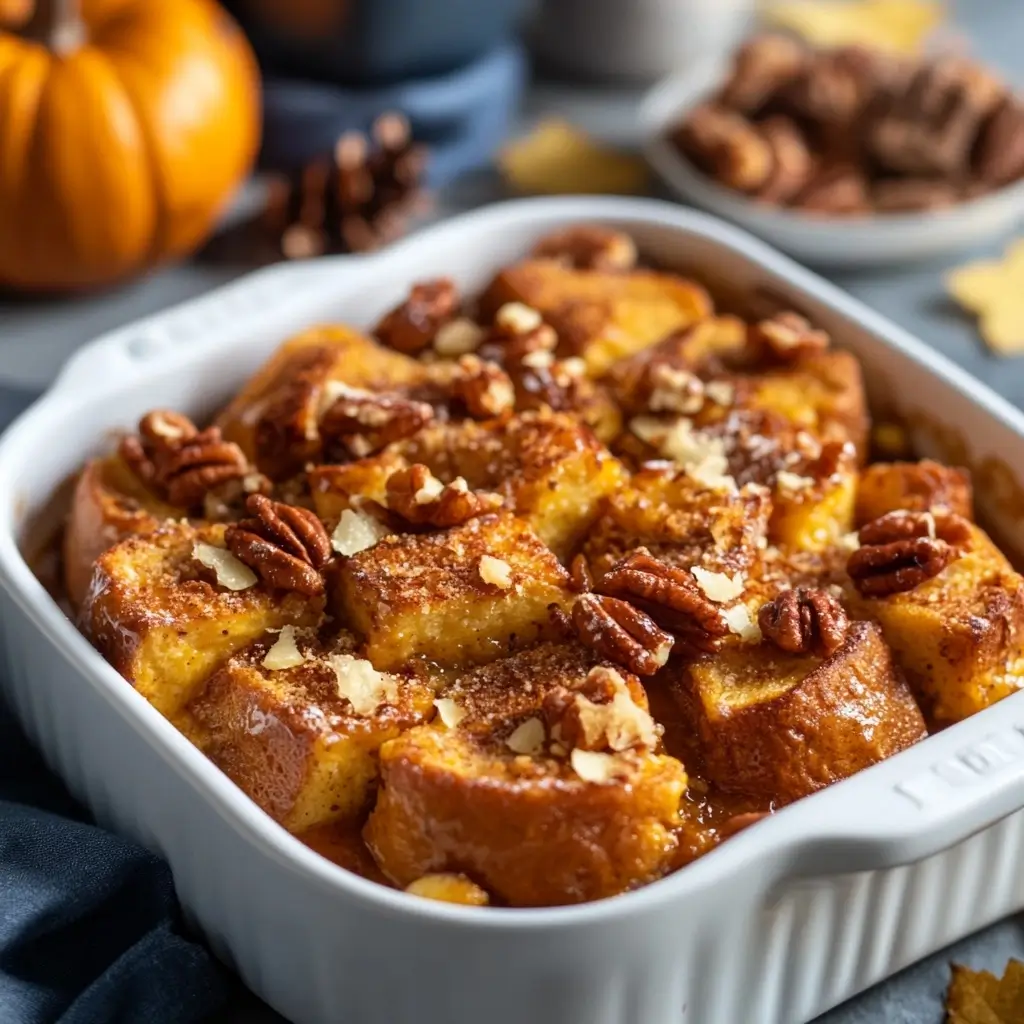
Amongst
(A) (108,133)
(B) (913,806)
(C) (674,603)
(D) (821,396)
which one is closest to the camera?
(B) (913,806)

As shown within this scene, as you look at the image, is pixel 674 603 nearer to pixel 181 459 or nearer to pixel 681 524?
pixel 681 524

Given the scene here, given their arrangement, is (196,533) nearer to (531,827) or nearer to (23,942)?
(23,942)

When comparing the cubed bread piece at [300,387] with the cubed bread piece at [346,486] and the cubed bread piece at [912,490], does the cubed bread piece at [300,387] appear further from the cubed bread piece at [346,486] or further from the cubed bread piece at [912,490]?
the cubed bread piece at [912,490]

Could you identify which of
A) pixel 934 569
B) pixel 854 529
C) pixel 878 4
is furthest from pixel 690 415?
pixel 878 4

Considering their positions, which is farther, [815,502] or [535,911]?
[815,502]

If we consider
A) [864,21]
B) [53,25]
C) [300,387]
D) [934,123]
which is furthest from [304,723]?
[864,21]

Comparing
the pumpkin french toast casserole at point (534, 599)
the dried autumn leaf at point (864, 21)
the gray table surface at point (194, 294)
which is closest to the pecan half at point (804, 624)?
the pumpkin french toast casserole at point (534, 599)
